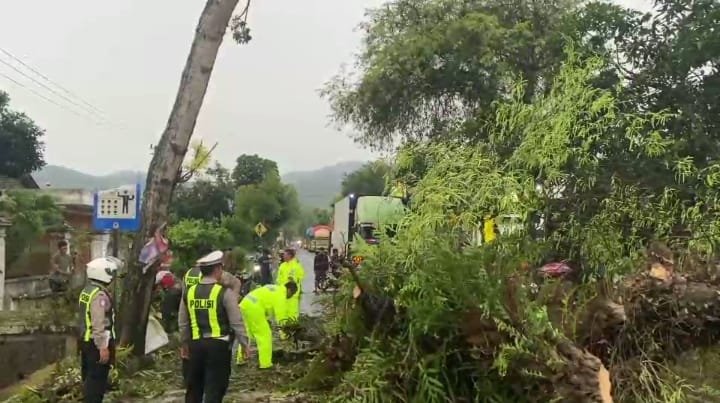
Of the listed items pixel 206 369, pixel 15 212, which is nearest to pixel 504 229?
pixel 206 369

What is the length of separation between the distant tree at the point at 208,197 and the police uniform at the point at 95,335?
130 ft

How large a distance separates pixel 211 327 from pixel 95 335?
0.96 metres

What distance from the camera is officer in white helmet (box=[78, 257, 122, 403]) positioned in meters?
7.04

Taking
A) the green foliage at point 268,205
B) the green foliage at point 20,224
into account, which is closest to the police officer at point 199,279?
the green foliage at point 20,224

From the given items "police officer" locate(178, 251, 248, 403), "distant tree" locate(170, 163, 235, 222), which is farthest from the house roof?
"police officer" locate(178, 251, 248, 403)

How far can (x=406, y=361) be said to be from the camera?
6.09 metres

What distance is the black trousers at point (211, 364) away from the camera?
6961 millimetres

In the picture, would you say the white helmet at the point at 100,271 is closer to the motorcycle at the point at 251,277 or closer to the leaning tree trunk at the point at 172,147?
the leaning tree trunk at the point at 172,147

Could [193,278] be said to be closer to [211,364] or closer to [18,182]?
[211,364]

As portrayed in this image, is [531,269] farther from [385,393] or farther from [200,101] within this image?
[200,101]

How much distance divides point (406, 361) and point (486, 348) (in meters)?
0.62

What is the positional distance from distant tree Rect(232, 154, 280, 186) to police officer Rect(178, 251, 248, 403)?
51.1m

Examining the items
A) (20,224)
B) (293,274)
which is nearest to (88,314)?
(293,274)

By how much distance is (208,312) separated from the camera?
22.7 ft
